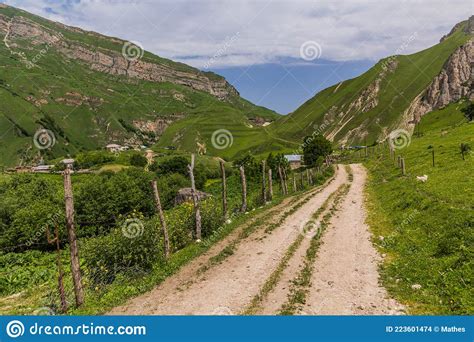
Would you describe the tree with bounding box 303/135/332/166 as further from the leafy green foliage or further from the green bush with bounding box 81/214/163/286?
the leafy green foliage

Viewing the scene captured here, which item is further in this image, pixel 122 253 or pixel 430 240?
pixel 430 240

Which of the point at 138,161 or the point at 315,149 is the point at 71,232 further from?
the point at 138,161

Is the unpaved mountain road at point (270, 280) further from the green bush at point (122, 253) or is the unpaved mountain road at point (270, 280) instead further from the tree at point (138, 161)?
the tree at point (138, 161)

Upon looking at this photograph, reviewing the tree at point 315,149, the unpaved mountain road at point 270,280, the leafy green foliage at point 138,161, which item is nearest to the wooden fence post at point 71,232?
the unpaved mountain road at point 270,280

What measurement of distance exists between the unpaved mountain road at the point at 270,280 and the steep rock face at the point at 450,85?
18097 centimetres

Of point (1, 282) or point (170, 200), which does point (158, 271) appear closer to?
point (1, 282)

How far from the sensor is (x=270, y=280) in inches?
592

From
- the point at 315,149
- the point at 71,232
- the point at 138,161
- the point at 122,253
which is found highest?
the point at 138,161

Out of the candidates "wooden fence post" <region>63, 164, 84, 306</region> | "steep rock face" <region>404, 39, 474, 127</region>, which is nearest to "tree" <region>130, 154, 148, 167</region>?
"steep rock face" <region>404, 39, 474, 127</region>

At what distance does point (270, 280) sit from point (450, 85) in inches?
8279

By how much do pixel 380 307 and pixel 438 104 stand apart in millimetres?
200429

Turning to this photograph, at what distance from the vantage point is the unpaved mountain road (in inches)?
497

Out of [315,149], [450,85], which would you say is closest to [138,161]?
[315,149]

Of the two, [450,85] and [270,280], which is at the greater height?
[450,85]
